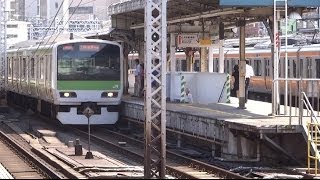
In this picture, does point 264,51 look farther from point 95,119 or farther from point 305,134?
point 305,134

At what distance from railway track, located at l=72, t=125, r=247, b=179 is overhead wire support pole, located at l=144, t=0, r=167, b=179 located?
104cm

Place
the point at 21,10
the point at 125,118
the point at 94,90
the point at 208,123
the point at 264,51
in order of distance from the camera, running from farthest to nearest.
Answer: the point at 21,10 → the point at 264,51 → the point at 125,118 → the point at 94,90 → the point at 208,123

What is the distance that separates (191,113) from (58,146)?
3.65m

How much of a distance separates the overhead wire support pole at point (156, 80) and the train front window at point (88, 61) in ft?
34.6

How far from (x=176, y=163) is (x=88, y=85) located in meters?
7.71

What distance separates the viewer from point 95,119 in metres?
23.3

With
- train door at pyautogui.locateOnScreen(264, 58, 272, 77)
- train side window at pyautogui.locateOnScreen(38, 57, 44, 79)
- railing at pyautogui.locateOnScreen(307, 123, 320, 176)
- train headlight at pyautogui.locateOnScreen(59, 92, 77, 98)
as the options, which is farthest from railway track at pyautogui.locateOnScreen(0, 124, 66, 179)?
train door at pyautogui.locateOnScreen(264, 58, 272, 77)

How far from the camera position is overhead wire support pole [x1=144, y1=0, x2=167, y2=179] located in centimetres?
1238

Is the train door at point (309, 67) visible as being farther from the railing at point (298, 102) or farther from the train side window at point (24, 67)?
the train side window at point (24, 67)

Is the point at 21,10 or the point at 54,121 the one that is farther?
the point at 21,10

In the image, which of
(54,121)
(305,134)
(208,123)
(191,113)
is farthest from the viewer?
(54,121)

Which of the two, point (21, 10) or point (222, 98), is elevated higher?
point (21, 10)

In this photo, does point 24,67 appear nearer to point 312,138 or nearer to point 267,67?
point 267,67

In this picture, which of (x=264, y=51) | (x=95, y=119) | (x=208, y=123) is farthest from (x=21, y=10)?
(x=208, y=123)
